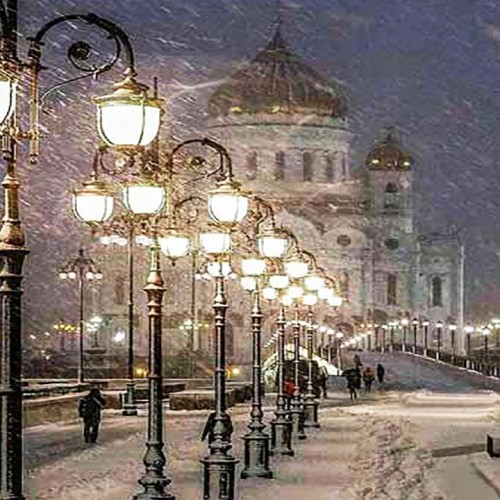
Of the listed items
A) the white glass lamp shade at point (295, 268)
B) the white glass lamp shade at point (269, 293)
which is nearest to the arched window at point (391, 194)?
the white glass lamp shade at point (269, 293)

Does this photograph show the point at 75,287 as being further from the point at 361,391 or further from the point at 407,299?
the point at 361,391

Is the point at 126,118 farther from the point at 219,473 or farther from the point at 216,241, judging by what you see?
the point at 219,473

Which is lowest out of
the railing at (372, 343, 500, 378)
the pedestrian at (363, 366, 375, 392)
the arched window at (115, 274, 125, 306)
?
the pedestrian at (363, 366, 375, 392)

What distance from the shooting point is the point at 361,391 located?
65.5m

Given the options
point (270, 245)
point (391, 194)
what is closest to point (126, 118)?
point (270, 245)

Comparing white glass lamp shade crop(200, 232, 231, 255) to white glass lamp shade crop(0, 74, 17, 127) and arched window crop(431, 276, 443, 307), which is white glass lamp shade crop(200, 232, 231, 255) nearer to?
white glass lamp shade crop(0, 74, 17, 127)

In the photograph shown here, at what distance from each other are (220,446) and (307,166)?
→ 361 ft

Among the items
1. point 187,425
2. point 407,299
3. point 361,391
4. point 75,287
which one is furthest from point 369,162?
point 187,425

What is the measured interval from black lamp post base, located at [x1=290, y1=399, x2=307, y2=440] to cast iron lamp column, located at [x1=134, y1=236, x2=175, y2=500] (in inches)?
658

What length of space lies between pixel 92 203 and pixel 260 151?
115017 mm

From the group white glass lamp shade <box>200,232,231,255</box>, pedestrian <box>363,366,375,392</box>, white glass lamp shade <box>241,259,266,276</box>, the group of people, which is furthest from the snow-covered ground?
pedestrian <box>363,366,375,392</box>

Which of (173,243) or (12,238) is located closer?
(12,238)

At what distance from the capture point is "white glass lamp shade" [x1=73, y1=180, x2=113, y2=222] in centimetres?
1477

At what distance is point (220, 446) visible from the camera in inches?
812
